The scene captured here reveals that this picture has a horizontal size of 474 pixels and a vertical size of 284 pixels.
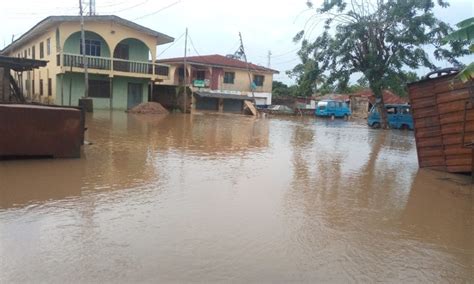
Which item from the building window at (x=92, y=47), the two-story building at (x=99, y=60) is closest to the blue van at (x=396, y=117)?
the two-story building at (x=99, y=60)

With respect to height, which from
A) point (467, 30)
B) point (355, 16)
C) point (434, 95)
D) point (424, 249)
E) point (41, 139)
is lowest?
point (424, 249)

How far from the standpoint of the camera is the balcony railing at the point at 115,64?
29.7 meters

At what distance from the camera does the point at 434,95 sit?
10398mm

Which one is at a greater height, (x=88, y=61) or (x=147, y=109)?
(x=88, y=61)

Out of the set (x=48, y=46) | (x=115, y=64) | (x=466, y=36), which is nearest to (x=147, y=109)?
(x=115, y=64)

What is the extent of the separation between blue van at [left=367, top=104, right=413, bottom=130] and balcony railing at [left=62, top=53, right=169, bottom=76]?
52.3 ft

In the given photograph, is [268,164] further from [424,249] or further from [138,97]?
[138,97]

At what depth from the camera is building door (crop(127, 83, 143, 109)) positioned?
3478 centimetres

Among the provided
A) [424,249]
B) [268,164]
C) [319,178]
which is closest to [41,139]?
[268,164]

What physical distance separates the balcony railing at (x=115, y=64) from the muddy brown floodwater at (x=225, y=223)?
70.8 ft

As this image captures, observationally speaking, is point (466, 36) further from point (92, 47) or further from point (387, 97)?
point (387, 97)

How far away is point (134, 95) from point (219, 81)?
11487mm

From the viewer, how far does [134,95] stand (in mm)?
35031

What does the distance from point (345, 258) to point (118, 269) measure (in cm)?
227
